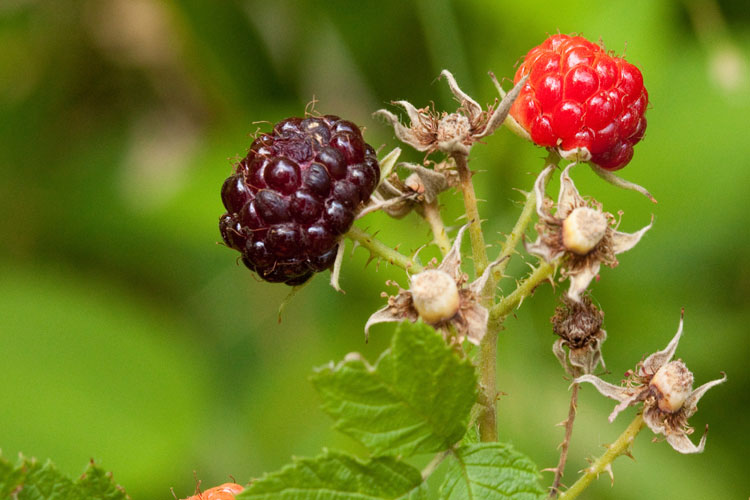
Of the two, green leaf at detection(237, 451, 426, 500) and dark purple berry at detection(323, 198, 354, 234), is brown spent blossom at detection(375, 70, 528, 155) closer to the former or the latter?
dark purple berry at detection(323, 198, 354, 234)

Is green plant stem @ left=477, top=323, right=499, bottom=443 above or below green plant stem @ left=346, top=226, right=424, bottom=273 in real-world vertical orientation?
below

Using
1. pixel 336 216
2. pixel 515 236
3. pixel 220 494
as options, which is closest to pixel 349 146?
pixel 336 216

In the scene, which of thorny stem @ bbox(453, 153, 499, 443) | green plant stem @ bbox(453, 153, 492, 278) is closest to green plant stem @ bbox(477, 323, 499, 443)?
thorny stem @ bbox(453, 153, 499, 443)

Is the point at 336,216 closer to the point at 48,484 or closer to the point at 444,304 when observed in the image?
the point at 444,304

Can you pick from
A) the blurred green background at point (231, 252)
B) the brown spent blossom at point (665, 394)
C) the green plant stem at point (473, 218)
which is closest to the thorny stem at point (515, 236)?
the green plant stem at point (473, 218)

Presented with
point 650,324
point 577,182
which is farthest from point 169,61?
point 650,324

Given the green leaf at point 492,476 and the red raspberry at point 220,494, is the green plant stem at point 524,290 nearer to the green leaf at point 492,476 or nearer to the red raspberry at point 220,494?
the green leaf at point 492,476

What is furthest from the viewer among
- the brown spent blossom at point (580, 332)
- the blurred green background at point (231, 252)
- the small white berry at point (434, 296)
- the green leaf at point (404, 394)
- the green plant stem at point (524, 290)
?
the blurred green background at point (231, 252)
